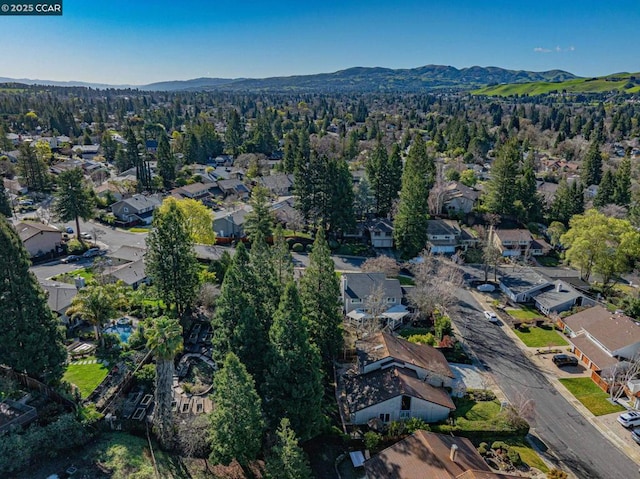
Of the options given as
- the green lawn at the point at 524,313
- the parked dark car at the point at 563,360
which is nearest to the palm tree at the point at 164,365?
the parked dark car at the point at 563,360

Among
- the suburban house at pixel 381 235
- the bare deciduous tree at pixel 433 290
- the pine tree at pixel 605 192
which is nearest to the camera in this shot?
the bare deciduous tree at pixel 433 290

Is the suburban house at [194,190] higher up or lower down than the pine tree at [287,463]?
higher up

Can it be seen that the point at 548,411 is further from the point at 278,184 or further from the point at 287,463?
the point at 278,184

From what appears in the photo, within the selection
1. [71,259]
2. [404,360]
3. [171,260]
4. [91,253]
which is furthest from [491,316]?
[71,259]

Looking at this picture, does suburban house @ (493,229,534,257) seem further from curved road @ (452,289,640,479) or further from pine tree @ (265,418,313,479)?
pine tree @ (265,418,313,479)

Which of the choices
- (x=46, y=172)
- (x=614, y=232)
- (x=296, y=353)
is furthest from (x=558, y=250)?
(x=46, y=172)

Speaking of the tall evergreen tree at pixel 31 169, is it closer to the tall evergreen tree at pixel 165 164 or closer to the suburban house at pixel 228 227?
the tall evergreen tree at pixel 165 164
